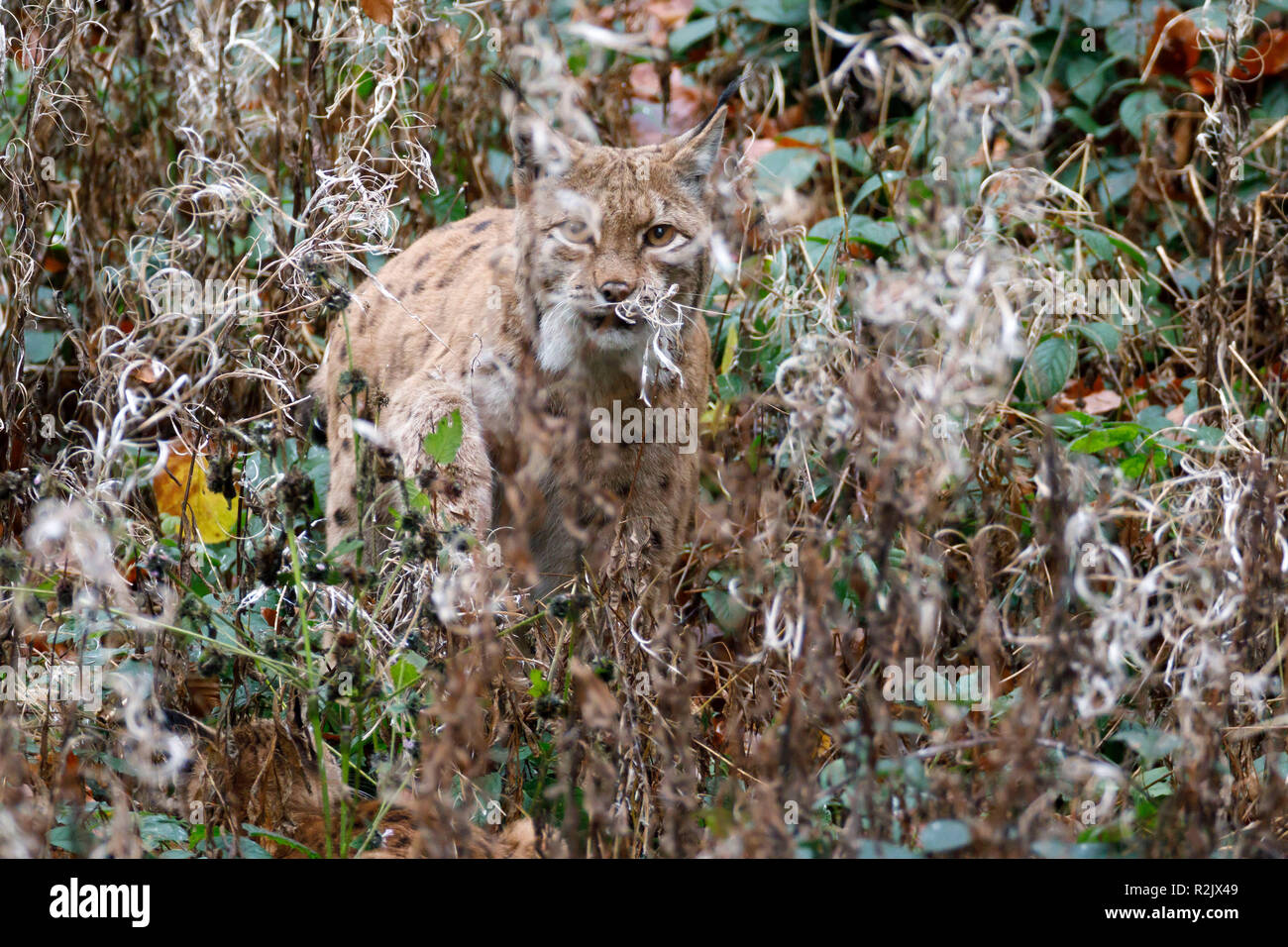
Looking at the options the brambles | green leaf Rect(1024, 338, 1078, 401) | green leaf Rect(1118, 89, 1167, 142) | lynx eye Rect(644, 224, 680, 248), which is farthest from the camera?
green leaf Rect(1118, 89, 1167, 142)

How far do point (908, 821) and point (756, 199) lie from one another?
3201 millimetres

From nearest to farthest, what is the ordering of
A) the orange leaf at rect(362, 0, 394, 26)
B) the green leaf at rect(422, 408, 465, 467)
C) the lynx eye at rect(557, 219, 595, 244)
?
the green leaf at rect(422, 408, 465, 467), the lynx eye at rect(557, 219, 595, 244), the orange leaf at rect(362, 0, 394, 26)

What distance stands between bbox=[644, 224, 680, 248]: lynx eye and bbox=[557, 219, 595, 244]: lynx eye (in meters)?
0.19

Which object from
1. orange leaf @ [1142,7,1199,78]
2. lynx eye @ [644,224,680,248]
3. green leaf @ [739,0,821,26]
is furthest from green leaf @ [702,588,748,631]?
green leaf @ [739,0,821,26]

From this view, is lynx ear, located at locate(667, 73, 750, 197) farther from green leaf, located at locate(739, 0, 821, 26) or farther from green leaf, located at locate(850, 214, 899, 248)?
green leaf, located at locate(739, 0, 821, 26)

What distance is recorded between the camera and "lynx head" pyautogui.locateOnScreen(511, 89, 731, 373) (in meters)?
3.96

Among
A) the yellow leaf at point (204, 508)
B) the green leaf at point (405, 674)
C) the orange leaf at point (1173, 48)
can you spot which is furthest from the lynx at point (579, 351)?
the orange leaf at point (1173, 48)

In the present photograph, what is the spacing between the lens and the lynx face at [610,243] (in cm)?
396

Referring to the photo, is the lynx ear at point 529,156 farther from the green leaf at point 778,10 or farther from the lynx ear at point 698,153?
the green leaf at point 778,10

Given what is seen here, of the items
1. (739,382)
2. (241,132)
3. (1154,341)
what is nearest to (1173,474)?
(1154,341)

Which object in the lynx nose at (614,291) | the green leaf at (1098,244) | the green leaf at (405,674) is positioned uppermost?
the green leaf at (1098,244)

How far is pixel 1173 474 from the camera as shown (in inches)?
185

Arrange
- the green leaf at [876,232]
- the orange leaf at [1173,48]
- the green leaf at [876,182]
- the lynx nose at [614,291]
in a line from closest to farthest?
the lynx nose at [614,291], the green leaf at [876,232], the green leaf at [876,182], the orange leaf at [1173,48]
